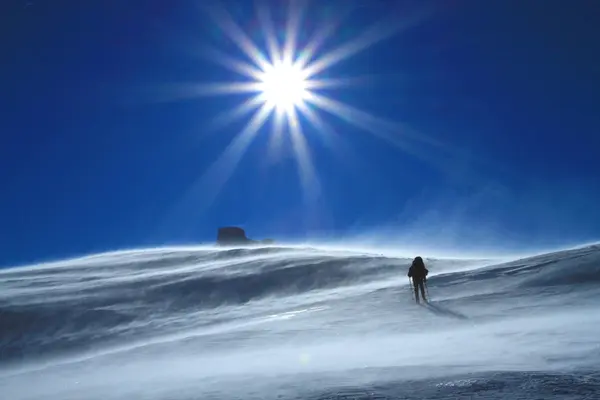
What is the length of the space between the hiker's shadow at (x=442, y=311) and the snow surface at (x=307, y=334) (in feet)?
0.19

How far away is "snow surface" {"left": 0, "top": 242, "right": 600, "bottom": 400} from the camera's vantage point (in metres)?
7.64

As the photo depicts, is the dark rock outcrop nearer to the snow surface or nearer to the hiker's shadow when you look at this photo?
the snow surface

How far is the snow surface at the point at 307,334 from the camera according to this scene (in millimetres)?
7645

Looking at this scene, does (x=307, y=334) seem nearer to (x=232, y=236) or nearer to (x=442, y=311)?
(x=442, y=311)

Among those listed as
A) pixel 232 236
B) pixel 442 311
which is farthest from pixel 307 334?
pixel 232 236

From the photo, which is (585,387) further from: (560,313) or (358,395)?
(560,313)

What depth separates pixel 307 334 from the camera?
44.7ft

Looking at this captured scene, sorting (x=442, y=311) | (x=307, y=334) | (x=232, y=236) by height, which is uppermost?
(x=232, y=236)

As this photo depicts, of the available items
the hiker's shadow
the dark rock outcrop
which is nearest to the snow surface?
the hiker's shadow

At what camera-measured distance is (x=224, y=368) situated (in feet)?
33.6

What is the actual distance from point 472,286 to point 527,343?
9620 millimetres

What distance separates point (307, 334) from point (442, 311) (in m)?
4.42

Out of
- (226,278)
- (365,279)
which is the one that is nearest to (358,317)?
(365,279)

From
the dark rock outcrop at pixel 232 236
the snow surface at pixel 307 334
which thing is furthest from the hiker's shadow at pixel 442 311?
the dark rock outcrop at pixel 232 236
